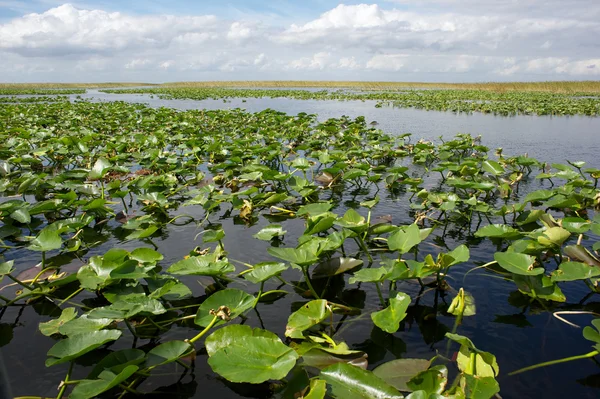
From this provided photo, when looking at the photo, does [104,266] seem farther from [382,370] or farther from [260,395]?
[382,370]

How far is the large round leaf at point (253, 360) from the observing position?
1.72 metres

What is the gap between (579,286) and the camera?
10.2 feet

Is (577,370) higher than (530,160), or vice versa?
(530,160)

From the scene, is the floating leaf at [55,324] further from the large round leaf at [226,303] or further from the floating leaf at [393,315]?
the floating leaf at [393,315]

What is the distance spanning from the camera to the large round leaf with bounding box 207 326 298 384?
172 centimetres

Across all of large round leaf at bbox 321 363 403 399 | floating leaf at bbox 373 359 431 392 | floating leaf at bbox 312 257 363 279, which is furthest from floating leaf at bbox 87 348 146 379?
floating leaf at bbox 312 257 363 279

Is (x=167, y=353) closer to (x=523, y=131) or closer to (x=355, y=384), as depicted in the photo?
(x=355, y=384)

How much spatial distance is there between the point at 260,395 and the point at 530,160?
19.3 ft

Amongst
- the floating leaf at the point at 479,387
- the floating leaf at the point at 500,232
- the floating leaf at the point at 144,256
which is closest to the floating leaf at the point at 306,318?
the floating leaf at the point at 479,387

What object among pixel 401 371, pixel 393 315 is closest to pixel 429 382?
pixel 401 371

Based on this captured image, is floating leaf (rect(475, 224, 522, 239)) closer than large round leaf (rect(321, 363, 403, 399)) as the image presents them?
No

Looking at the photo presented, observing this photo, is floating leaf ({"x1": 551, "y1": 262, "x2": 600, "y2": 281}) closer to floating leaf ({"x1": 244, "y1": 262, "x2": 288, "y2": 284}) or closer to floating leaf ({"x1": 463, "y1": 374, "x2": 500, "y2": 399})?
floating leaf ({"x1": 463, "y1": 374, "x2": 500, "y2": 399})

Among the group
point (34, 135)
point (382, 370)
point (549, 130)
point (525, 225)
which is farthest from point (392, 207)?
point (549, 130)

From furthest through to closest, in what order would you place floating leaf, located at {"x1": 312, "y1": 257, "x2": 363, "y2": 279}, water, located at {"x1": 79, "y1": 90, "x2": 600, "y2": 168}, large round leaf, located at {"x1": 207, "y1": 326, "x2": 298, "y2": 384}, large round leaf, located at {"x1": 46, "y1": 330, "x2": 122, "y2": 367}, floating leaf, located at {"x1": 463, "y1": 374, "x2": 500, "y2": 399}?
water, located at {"x1": 79, "y1": 90, "x2": 600, "y2": 168} < floating leaf, located at {"x1": 312, "y1": 257, "x2": 363, "y2": 279} < large round leaf, located at {"x1": 46, "y1": 330, "x2": 122, "y2": 367} < large round leaf, located at {"x1": 207, "y1": 326, "x2": 298, "y2": 384} < floating leaf, located at {"x1": 463, "y1": 374, "x2": 500, "y2": 399}
